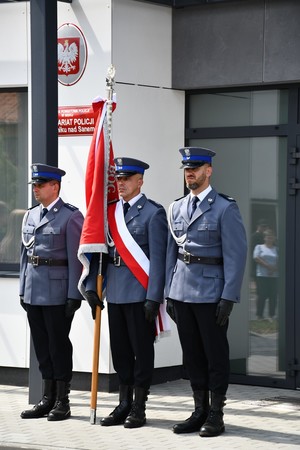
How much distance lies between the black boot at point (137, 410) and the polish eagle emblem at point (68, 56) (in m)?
3.25

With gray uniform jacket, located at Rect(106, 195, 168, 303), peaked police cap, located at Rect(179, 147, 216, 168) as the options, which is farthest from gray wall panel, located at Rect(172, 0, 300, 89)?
gray uniform jacket, located at Rect(106, 195, 168, 303)

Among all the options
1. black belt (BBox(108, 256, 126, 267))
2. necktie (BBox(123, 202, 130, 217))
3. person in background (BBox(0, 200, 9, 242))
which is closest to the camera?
black belt (BBox(108, 256, 126, 267))

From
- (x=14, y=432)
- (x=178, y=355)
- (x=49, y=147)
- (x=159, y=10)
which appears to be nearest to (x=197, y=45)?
(x=159, y=10)

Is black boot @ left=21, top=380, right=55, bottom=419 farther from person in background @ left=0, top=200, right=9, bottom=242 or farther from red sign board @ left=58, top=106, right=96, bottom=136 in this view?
person in background @ left=0, top=200, right=9, bottom=242

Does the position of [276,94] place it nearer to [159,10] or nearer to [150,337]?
[159,10]

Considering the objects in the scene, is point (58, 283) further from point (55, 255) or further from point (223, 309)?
point (223, 309)

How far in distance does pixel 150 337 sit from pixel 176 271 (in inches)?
23.1

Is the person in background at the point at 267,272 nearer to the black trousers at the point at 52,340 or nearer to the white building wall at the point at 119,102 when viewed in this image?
the white building wall at the point at 119,102

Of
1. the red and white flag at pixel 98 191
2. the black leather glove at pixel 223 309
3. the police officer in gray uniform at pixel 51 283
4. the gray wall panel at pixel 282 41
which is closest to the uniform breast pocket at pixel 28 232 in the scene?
the police officer in gray uniform at pixel 51 283

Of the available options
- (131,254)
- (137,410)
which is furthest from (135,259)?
(137,410)

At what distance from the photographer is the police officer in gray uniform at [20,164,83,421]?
975 centimetres

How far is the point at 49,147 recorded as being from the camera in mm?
10367

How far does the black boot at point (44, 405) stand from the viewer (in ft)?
32.5

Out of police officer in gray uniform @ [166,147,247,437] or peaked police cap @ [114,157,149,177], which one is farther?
peaked police cap @ [114,157,149,177]
